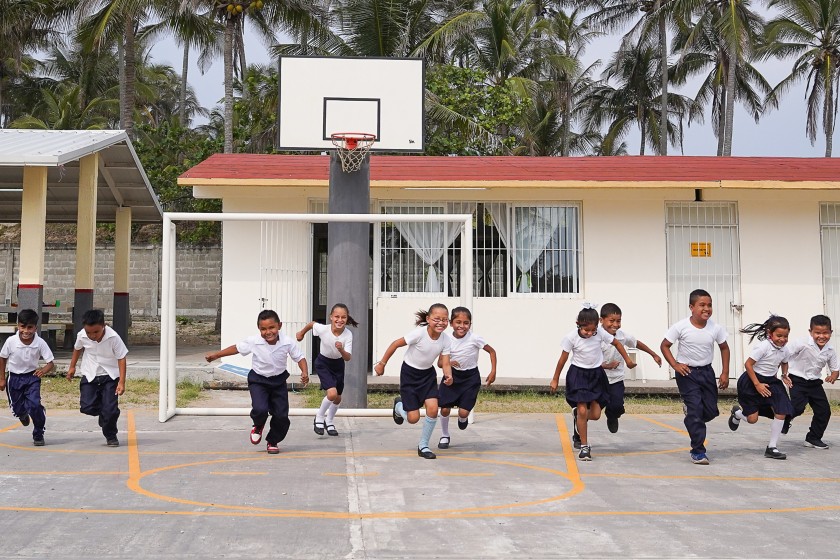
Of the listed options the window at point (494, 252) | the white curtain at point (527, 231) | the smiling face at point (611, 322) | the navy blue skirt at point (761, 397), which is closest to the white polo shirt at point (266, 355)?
the smiling face at point (611, 322)

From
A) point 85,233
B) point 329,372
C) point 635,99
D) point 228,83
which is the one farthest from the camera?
point 635,99

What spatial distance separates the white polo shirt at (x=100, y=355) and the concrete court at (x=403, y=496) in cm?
69

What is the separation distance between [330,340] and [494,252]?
209 inches

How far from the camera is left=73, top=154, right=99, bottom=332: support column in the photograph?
15.5 meters

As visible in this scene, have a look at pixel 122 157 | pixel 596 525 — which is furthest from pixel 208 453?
pixel 122 157

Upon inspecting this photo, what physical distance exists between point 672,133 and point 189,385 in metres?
36.0

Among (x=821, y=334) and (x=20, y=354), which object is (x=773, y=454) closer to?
(x=821, y=334)

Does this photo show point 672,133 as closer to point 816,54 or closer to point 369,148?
point 816,54

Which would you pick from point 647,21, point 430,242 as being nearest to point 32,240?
point 430,242

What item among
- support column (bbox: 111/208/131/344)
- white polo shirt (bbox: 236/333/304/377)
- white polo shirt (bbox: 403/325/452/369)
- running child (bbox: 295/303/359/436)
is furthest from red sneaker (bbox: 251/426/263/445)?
support column (bbox: 111/208/131/344)

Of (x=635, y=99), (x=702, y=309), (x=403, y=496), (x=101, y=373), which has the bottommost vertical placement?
(x=403, y=496)

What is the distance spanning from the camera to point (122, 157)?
16.7 metres

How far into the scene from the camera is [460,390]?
8484mm

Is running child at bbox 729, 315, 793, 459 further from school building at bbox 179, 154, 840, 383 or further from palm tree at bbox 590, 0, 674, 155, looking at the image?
palm tree at bbox 590, 0, 674, 155
